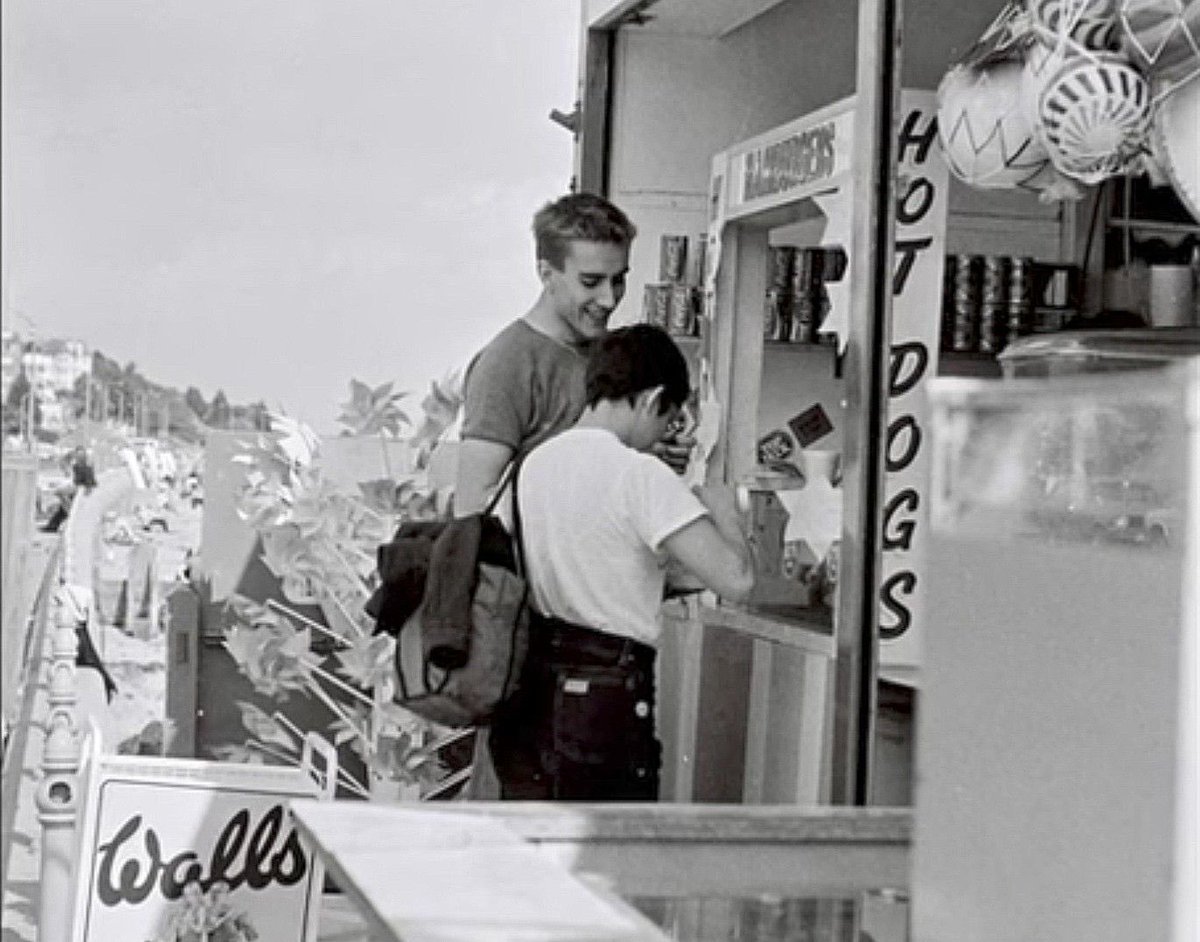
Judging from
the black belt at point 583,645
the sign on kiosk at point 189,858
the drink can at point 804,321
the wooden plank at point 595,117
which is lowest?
the sign on kiosk at point 189,858

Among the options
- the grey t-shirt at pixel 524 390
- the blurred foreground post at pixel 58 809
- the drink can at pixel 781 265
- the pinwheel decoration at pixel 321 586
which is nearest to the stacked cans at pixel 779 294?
the drink can at pixel 781 265

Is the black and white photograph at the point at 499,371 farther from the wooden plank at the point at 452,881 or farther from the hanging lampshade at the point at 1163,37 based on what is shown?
the wooden plank at the point at 452,881

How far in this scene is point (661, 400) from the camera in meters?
3.53

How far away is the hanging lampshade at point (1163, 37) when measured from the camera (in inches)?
110

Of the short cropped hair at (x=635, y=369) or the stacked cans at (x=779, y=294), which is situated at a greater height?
the stacked cans at (x=779, y=294)

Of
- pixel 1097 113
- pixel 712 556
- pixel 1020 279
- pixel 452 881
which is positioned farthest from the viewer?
pixel 1020 279

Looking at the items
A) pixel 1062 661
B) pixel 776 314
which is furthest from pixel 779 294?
pixel 1062 661

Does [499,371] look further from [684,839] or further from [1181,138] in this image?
[684,839]

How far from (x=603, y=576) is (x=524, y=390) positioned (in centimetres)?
60

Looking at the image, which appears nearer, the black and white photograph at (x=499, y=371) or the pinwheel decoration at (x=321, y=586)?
the black and white photograph at (x=499, y=371)

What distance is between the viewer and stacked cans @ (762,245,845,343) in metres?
3.90

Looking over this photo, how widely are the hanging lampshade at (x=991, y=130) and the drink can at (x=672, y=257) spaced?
3.59 ft

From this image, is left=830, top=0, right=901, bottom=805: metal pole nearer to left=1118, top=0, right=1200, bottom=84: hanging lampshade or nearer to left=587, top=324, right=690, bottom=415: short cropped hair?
left=587, top=324, right=690, bottom=415: short cropped hair

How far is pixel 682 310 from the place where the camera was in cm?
441
